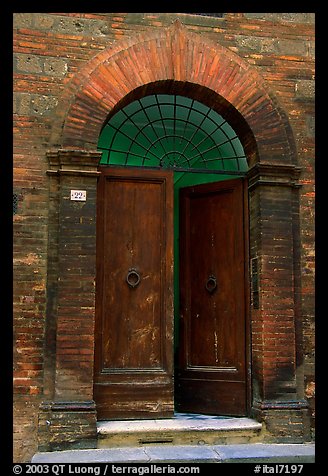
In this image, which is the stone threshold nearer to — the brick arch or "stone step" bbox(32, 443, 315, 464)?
"stone step" bbox(32, 443, 315, 464)

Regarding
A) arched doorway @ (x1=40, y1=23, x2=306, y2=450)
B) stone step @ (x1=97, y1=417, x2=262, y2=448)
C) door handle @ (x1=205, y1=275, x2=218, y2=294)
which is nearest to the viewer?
stone step @ (x1=97, y1=417, x2=262, y2=448)

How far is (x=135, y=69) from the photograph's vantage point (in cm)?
700

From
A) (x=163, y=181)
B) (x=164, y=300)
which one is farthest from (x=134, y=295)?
(x=163, y=181)

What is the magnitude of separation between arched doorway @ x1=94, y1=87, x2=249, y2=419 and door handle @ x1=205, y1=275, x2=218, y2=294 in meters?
0.01

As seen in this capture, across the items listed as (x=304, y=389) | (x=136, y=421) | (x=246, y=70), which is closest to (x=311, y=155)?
(x=246, y=70)

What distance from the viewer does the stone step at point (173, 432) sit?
633 centimetres

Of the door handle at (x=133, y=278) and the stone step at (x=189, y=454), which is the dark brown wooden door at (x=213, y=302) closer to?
the stone step at (x=189, y=454)

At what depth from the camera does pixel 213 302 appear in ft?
24.7

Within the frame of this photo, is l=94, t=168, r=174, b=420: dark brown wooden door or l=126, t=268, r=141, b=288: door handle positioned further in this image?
l=126, t=268, r=141, b=288: door handle

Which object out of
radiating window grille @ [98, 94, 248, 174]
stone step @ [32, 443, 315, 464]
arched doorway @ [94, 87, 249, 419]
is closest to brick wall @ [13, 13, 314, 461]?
→ stone step @ [32, 443, 315, 464]

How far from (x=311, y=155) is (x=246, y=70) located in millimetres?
1342

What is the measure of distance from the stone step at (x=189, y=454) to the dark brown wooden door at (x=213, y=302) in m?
0.83

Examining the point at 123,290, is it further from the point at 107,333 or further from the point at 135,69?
the point at 135,69

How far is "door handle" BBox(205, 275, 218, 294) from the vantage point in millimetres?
7543
